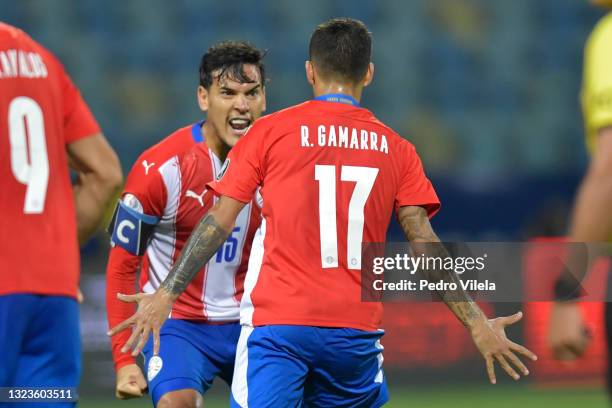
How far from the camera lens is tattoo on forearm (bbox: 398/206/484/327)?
477cm

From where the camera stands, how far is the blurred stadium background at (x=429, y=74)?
13.1 m

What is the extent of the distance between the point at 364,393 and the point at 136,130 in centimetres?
1012

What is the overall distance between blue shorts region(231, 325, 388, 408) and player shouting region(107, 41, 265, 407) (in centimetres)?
74

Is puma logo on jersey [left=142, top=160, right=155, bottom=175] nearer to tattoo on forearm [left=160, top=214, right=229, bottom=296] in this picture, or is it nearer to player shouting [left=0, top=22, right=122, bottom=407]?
tattoo on forearm [left=160, top=214, right=229, bottom=296]

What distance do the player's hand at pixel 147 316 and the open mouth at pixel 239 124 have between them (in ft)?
4.62

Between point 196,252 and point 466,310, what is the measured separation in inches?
45.1

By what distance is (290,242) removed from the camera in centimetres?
459

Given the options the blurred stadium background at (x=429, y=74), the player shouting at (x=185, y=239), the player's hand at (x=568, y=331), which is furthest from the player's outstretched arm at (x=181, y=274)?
the blurred stadium background at (x=429, y=74)

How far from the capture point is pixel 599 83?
3459 millimetres

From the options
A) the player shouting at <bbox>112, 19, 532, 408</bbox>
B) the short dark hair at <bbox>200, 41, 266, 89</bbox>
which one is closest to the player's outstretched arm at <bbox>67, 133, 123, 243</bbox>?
the player shouting at <bbox>112, 19, 532, 408</bbox>

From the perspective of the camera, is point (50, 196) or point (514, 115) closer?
point (50, 196)

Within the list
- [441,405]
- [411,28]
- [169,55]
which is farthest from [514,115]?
[441,405]

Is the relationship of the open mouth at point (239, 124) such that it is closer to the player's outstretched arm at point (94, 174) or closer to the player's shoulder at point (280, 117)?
the player's shoulder at point (280, 117)

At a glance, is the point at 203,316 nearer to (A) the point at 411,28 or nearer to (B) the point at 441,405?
(B) the point at 441,405
